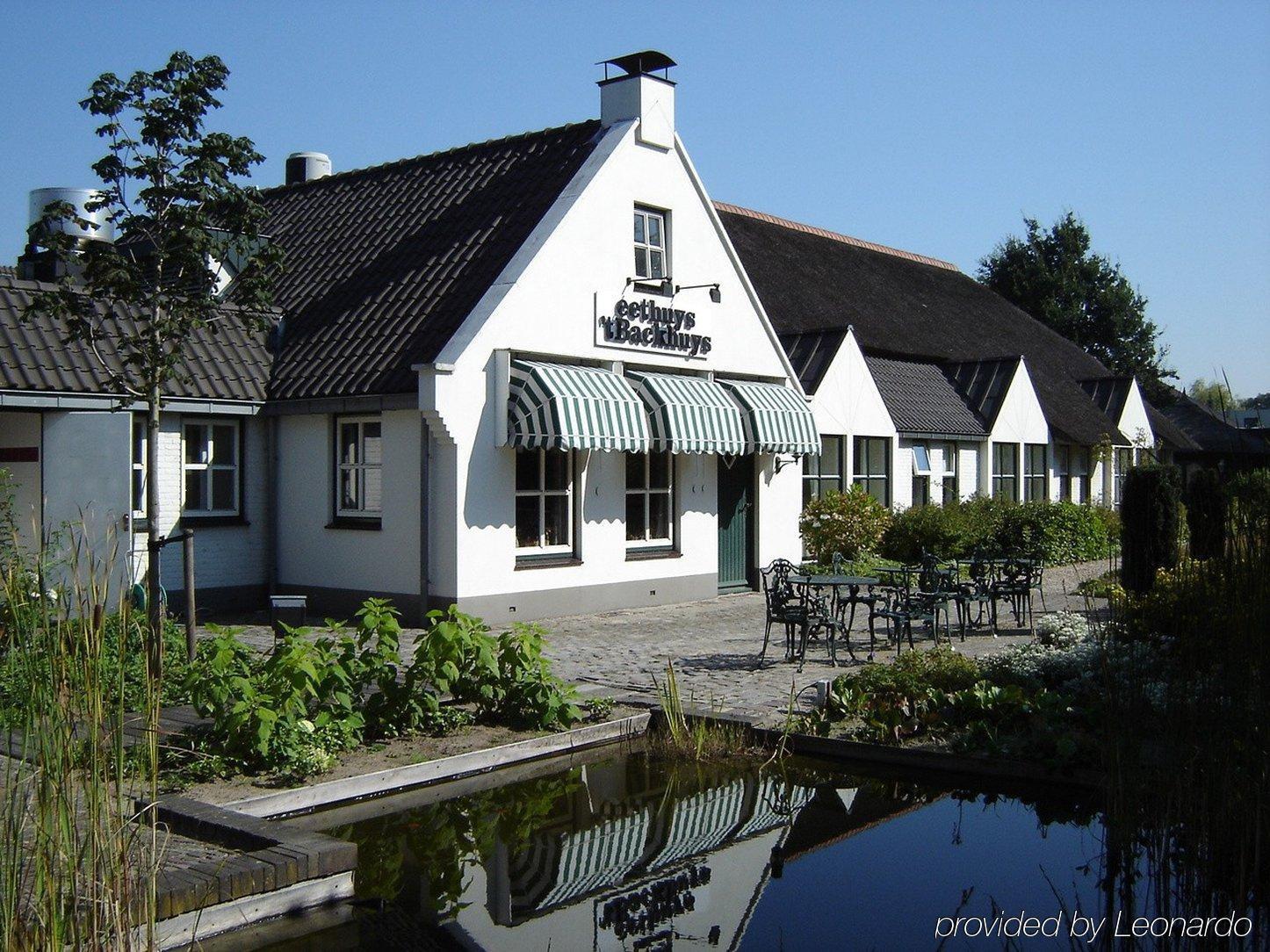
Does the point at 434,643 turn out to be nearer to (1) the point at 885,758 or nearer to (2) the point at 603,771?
(2) the point at 603,771

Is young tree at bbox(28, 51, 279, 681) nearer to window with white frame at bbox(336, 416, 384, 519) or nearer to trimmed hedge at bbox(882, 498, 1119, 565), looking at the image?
window with white frame at bbox(336, 416, 384, 519)

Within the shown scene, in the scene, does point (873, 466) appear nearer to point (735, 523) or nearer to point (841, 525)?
point (841, 525)

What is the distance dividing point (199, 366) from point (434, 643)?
8.84 m

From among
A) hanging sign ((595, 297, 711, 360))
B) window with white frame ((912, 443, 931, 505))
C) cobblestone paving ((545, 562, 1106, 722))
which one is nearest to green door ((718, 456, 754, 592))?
cobblestone paving ((545, 562, 1106, 722))

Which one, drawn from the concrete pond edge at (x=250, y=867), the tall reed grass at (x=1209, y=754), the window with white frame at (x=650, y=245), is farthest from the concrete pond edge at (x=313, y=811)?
the window with white frame at (x=650, y=245)

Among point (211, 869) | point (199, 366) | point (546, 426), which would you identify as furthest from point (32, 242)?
point (211, 869)

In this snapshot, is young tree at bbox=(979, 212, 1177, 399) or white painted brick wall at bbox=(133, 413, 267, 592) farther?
young tree at bbox=(979, 212, 1177, 399)

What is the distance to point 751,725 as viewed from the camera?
9.77 meters

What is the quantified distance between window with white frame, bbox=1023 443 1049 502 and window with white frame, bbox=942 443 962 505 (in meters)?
3.41

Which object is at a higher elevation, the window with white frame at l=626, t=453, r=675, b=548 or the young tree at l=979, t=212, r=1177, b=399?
the young tree at l=979, t=212, r=1177, b=399

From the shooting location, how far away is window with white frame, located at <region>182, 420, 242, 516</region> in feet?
55.3

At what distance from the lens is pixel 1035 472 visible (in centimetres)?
3142

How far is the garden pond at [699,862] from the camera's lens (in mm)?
6254

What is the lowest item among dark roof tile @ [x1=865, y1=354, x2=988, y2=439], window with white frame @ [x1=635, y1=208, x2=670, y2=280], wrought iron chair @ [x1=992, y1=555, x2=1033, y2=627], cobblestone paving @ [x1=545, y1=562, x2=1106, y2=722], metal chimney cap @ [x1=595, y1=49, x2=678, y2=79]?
cobblestone paving @ [x1=545, y1=562, x2=1106, y2=722]
